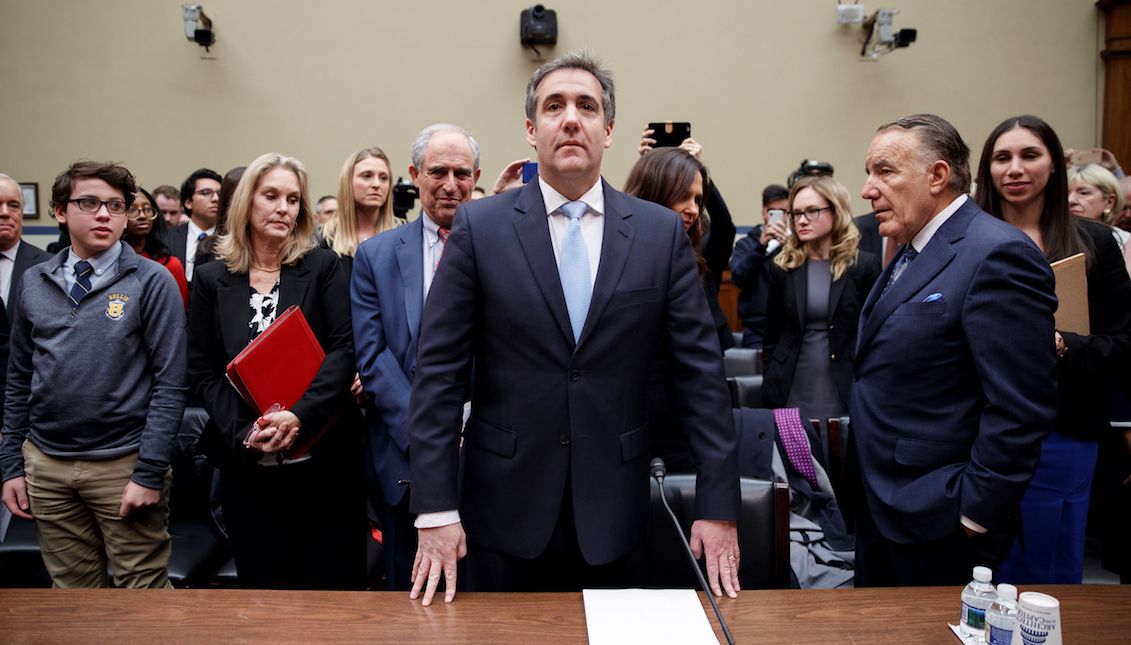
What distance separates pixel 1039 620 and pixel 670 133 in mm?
1908

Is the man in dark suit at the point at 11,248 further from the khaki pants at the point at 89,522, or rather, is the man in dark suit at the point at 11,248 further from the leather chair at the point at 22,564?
the khaki pants at the point at 89,522

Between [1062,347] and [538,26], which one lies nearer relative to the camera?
[1062,347]

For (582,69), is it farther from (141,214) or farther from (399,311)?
(141,214)

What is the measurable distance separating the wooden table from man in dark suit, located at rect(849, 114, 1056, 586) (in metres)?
0.18

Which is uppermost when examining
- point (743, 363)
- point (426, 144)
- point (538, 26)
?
point (538, 26)

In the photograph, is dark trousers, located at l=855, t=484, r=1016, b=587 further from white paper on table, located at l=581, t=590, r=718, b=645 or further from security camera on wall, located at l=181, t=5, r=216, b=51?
security camera on wall, located at l=181, t=5, r=216, b=51

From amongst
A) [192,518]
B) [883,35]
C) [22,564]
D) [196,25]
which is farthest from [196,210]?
[883,35]

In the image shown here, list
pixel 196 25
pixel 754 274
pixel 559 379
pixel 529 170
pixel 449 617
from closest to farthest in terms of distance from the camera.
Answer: pixel 449 617 → pixel 559 379 → pixel 529 170 → pixel 754 274 → pixel 196 25

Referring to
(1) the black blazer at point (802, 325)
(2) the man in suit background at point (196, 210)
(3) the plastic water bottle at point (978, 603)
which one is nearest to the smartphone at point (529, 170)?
(1) the black blazer at point (802, 325)

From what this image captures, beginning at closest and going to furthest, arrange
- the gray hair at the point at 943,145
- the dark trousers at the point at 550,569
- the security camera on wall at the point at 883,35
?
the dark trousers at the point at 550,569, the gray hair at the point at 943,145, the security camera on wall at the point at 883,35

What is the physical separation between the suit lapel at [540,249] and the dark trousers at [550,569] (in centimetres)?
33

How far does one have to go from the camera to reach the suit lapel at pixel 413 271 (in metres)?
1.99

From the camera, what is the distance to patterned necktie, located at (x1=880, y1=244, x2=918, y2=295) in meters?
1.62

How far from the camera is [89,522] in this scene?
2123mm
